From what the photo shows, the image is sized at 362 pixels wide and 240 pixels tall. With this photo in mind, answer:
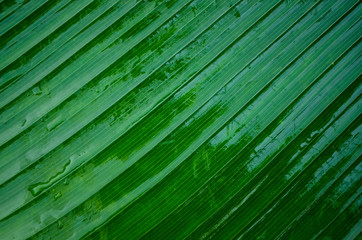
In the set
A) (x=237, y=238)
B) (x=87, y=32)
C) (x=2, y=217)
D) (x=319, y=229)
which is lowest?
(x=319, y=229)

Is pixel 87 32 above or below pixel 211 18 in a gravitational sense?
above

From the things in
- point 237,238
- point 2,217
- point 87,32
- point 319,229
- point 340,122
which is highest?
point 87,32

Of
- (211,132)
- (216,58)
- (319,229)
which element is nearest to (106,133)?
(211,132)

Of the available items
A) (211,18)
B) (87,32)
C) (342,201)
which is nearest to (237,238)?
(342,201)

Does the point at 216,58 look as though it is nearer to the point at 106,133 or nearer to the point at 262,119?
the point at 262,119

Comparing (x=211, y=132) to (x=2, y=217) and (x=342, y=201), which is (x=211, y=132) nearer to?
(x=342, y=201)

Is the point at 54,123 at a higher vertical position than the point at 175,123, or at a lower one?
higher
